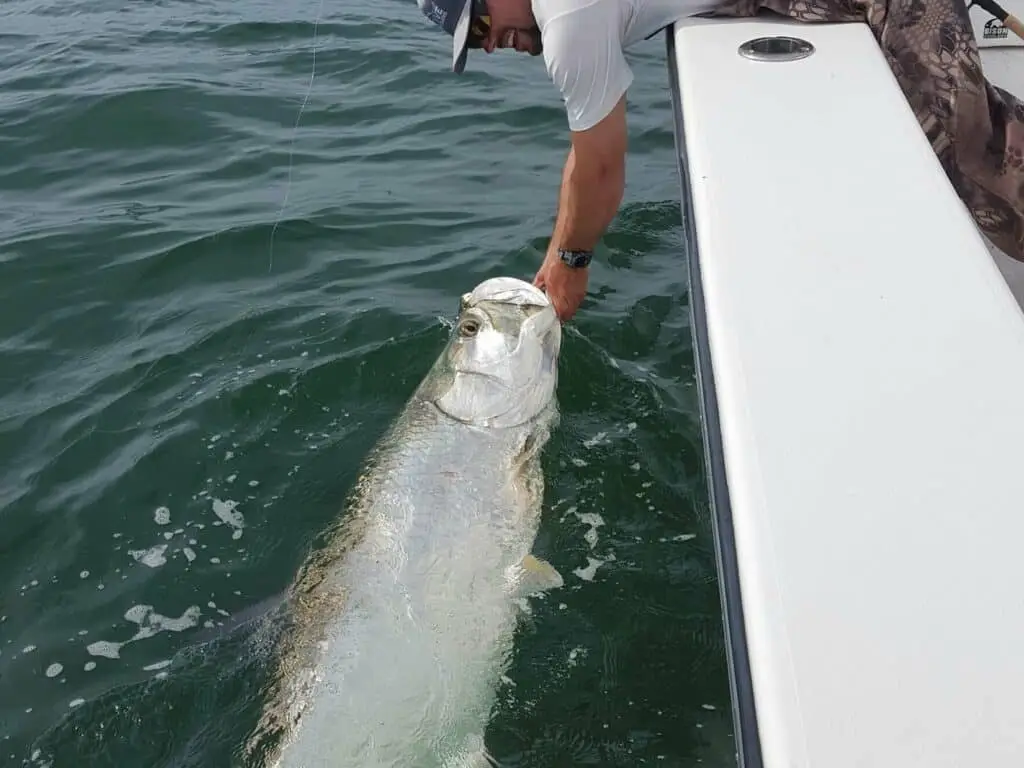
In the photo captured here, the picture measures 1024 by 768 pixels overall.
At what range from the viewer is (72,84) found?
7.55 m

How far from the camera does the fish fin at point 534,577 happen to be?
114 inches

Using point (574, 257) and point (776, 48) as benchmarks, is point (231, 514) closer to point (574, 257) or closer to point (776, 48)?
point (574, 257)

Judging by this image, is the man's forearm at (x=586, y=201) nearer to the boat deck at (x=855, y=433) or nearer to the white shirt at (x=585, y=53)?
the white shirt at (x=585, y=53)

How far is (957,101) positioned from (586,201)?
122 centimetres

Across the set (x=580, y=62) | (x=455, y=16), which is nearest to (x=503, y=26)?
(x=455, y=16)

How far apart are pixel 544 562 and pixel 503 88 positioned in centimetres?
534

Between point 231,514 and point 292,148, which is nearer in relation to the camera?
point 231,514

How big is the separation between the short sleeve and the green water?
1232 millimetres

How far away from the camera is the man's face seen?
2.98 m

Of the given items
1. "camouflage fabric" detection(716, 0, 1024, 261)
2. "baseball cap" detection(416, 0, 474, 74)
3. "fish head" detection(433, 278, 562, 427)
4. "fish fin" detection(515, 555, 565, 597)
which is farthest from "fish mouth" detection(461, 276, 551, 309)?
"camouflage fabric" detection(716, 0, 1024, 261)

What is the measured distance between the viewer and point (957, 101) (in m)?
3.22

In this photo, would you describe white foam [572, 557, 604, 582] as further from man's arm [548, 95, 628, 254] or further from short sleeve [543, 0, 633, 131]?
short sleeve [543, 0, 633, 131]

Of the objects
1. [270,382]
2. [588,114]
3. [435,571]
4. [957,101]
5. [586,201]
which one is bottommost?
[270,382]

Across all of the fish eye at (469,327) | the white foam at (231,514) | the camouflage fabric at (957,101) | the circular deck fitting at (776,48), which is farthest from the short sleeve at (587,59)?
the white foam at (231,514)
